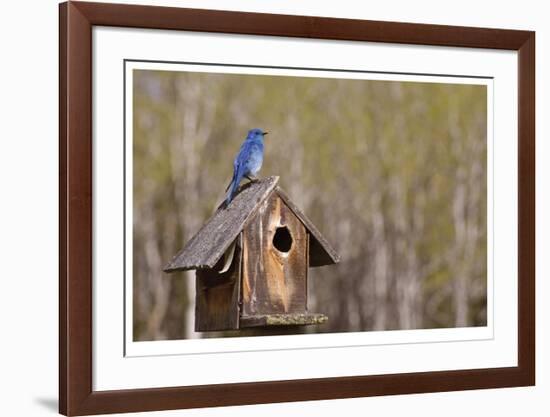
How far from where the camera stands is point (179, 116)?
266 inches

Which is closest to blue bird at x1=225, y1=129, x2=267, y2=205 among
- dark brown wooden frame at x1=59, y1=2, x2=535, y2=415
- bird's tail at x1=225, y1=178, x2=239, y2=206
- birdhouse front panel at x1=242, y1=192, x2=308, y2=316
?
bird's tail at x1=225, y1=178, x2=239, y2=206

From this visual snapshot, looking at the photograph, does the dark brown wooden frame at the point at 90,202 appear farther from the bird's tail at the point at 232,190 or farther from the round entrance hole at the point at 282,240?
the bird's tail at the point at 232,190

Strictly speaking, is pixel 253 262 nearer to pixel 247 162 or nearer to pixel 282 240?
pixel 282 240

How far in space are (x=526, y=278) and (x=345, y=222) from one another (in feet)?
3.20

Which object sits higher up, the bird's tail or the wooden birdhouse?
the bird's tail

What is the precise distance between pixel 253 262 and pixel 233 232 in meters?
0.18

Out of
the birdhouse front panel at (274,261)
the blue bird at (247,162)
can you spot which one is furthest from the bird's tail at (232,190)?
the birdhouse front panel at (274,261)

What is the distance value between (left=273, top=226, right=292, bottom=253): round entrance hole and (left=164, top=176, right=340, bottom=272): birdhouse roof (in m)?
0.10

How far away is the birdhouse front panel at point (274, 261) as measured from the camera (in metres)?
6.49

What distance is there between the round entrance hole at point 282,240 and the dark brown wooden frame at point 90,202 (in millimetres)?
635

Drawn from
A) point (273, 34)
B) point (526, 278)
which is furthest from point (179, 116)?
point (526, 278)

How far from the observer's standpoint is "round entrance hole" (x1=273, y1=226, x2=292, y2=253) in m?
6.64

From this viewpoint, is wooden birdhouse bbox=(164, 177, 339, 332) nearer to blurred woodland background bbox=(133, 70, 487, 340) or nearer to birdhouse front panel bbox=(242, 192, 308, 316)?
birdhouse front panel bbox=(242, 192, 308, 316)

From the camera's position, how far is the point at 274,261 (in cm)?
656
